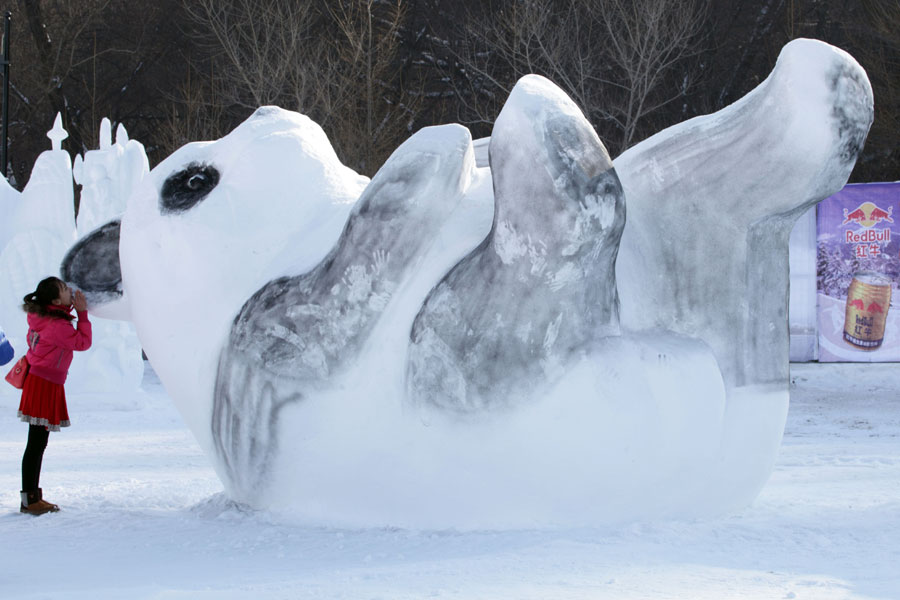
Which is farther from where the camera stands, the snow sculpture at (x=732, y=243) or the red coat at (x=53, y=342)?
the red coat at (x=53, y=342)

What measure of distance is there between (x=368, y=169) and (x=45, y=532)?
10289 mm

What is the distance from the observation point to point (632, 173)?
3.95 m

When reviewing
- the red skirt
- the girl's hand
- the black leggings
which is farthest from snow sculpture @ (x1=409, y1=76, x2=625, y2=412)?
the red skirt

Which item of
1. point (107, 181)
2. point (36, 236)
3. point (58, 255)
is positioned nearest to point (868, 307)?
point (107, 181)

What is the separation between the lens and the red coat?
16.0 ft

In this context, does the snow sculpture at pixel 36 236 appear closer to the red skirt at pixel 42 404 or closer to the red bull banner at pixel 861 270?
the red skirt at pixel 42 404

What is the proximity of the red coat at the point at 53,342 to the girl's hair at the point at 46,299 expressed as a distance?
0.02m

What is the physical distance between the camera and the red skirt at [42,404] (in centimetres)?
485

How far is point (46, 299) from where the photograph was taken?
191 inches

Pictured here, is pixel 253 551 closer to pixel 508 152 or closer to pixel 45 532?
pixel 45 532

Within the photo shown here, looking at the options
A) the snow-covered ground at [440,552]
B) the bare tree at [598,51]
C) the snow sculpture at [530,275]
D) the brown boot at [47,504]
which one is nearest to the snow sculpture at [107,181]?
the snow-covered ground at [440,552]

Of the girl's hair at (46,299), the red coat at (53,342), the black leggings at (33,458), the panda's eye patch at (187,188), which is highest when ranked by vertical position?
the panda's eye patch at (187,188)

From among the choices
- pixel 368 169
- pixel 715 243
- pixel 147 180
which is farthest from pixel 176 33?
pixel 715 243

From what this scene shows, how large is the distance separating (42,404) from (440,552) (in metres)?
2.25
